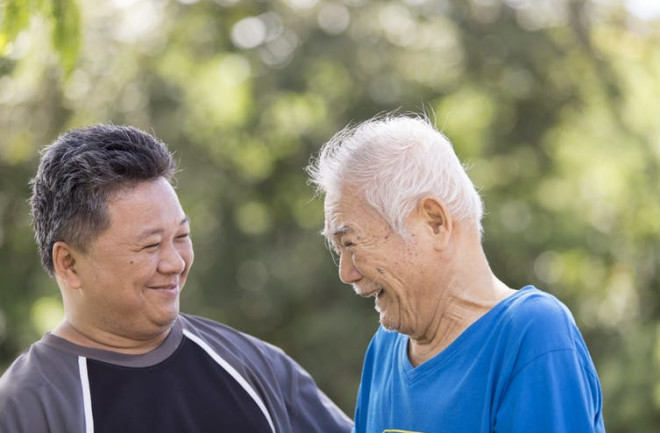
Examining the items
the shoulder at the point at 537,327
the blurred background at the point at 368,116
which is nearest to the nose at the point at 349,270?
the shoulder at the point at 537,327

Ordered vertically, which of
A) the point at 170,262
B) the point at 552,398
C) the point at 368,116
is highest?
the point at 368,116

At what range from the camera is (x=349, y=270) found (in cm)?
237

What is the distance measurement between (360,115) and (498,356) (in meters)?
8.16

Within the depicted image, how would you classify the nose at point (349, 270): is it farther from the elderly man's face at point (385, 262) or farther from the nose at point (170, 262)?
the nose at point (170, 262)

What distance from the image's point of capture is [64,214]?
8.01ft

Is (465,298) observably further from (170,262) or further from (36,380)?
(36,380)

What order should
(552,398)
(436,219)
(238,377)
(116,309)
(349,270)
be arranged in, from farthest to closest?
1. (238,377)
2. (116,309)
3. (349,270)
4. (436,219)
5. (552,398)

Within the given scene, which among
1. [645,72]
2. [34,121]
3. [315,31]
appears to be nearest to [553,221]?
[645,72]

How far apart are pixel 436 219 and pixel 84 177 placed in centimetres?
83

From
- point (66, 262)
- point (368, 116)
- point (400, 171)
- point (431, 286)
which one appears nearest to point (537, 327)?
point (431, 286)

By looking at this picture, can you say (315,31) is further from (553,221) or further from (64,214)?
(64,214)

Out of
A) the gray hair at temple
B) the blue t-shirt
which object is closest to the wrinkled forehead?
the blue t-shirt

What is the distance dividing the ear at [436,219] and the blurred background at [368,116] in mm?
6922

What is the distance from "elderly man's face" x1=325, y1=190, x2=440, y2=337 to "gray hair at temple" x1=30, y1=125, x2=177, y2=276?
479mm
